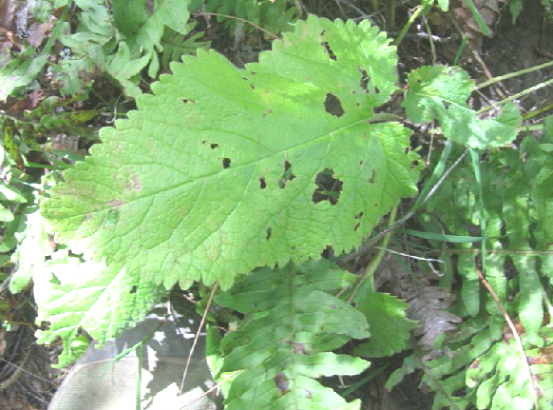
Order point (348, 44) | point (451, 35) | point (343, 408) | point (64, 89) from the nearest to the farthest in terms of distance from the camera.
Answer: point (343, 408) < point (348, 44) < point (64, 89) < point (451, 35)

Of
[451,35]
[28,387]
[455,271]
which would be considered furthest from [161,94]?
[28,387]

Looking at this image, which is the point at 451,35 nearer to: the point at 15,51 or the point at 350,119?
the point at 350,119

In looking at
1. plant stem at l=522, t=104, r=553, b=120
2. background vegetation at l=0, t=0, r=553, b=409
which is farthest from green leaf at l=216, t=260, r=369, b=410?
plant stem at l=522, t=104, r=553, b=120

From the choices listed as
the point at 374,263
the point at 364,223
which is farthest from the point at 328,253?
the point at 364,223

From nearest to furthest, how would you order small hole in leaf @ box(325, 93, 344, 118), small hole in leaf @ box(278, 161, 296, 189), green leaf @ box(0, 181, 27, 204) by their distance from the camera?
small hole in leaf @ box(278, 161, 296, 189) → green leaf @ box(0, 181, 27, 204) → small hole in leaf @ box(325, 93, 344, 118)

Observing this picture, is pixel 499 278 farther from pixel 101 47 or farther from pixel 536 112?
pixel 101 47

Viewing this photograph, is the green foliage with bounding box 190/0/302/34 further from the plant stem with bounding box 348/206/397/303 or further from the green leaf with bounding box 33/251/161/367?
the green leaf with bounding box 33/251/161/367
